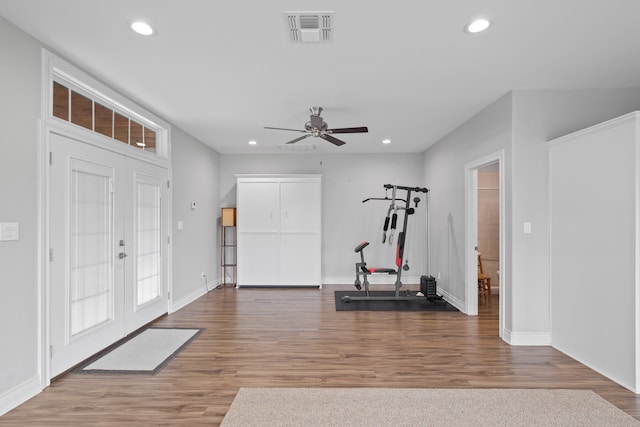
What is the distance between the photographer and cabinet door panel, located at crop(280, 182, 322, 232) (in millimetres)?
6395

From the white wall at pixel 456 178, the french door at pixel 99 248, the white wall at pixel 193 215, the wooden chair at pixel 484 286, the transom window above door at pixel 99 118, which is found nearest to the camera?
the french door at pixel 99 248

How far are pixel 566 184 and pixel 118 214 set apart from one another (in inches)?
177

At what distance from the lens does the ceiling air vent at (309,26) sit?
222 cm

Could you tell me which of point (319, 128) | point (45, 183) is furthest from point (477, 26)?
point (45, 183)

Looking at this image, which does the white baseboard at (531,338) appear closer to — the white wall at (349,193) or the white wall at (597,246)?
the white wall at (597,246)

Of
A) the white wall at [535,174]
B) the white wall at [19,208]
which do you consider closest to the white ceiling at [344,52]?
the white wall at [535,174]

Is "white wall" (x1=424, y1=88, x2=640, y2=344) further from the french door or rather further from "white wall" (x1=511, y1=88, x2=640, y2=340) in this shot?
the french door

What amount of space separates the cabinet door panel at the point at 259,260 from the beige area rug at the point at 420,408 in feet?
12.6

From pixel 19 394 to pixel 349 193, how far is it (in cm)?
549

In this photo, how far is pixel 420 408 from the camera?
230 cm

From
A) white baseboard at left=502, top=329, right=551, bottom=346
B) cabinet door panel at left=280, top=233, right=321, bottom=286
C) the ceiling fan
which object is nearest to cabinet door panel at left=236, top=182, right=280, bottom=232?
cabinet door panel at left=280, top=233, right=321, bottom=286

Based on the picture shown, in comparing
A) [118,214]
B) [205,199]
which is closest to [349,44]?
[118,214]

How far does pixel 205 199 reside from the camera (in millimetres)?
6031

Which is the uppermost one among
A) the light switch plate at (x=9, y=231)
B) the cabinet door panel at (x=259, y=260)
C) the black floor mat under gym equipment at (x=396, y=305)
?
the light switch plate at (x=9, y=231)
